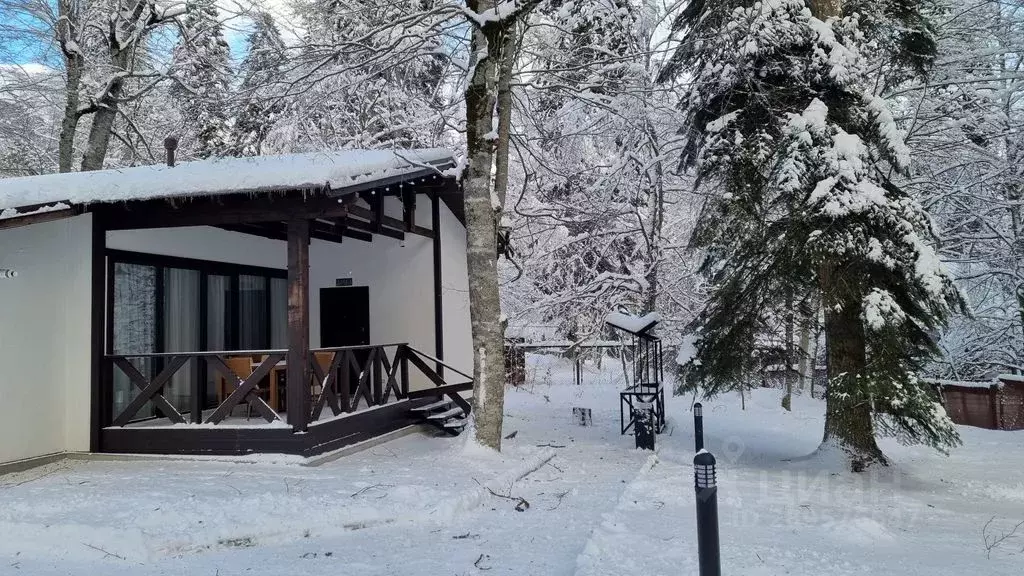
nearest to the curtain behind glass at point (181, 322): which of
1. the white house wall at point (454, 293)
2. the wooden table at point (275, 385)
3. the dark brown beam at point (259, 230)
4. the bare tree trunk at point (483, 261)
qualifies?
the dark brown beam at point (259, 230)

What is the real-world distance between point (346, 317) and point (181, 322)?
269 cm

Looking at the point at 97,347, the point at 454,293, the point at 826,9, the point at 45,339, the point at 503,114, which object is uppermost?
the point at 826,9

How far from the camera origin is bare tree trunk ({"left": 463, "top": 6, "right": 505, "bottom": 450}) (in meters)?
8.42

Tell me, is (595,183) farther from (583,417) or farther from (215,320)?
(215,320)

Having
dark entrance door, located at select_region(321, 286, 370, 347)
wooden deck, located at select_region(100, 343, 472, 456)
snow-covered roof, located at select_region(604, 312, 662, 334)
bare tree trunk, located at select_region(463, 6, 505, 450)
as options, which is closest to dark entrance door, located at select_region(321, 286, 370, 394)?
dark entrance door, located at select_region(321, 286, 370, 347)

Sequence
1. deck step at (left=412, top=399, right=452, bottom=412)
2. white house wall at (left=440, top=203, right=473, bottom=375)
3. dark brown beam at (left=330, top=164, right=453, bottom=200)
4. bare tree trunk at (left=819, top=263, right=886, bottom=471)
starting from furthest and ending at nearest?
white house wall at (left=440, top=203, right=473, bottom=375) < deck step at (left=412, top=399, right=452, bottom=412) < dark brown beam at (left=330, top=164, right=453, bottom=200) < bare tree trunk at (left=819, top=263, right=886, bottom=471)

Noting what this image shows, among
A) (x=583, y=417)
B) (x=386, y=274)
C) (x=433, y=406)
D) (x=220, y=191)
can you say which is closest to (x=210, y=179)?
(x=220, y=191)

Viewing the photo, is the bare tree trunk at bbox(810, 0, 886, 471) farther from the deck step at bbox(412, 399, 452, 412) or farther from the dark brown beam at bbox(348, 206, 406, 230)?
the deck step at bbox(412, 399, 452, 412)

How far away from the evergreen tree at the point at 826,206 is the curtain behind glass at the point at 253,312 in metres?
6.85

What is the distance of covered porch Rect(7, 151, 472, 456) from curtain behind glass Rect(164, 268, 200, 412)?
22 mm

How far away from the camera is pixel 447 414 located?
10656mm

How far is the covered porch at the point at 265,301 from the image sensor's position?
25.8 feet

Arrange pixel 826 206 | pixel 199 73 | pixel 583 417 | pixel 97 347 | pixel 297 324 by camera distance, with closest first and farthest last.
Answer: pixel 826 206, pixel 297 324, pixel 97 347, pixel 583 417, pixel 199 73

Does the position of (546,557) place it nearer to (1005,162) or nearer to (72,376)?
(72,376)
